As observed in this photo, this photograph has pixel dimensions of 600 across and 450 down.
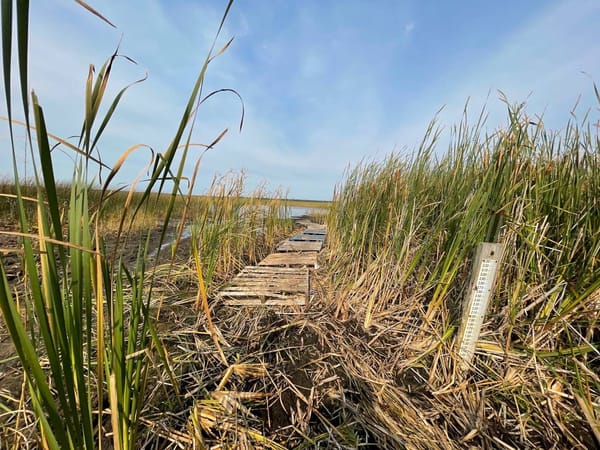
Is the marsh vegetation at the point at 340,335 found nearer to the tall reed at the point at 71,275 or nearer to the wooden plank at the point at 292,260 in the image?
the tall reed at the point at 71,275

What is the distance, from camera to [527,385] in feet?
4.04

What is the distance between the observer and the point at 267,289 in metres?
2.36

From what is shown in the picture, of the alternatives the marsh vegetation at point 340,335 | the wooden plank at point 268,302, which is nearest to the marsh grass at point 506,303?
the marsh vegetation at point 340,335

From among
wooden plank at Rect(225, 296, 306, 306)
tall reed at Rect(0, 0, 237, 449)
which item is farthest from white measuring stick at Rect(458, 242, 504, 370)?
tall reed at Rect(0, 0, 237, 449)

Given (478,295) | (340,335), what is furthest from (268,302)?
(478,295)

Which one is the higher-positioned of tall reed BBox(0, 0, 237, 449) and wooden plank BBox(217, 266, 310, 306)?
tall reed BBox(0, 0, 237, 449)

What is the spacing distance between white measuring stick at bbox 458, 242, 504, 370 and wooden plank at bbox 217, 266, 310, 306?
3.57 feet

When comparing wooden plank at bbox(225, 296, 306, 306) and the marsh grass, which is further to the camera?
wooden plank at bbox(225, 296, 306, 306)

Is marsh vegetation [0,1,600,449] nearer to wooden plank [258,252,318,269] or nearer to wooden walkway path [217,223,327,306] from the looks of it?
wooden walkway path [217,223,327,306]

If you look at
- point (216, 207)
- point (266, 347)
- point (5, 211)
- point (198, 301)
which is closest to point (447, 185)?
point (266, 347)

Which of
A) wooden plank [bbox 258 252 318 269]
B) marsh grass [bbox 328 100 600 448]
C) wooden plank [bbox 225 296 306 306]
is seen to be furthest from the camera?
wooden plank [bbox 258 252 318 269]

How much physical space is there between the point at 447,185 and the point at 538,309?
0.96 metres

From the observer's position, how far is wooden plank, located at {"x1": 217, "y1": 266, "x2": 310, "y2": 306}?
6.97 feet

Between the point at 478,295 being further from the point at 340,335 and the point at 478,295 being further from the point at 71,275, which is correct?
the point at 71,275
